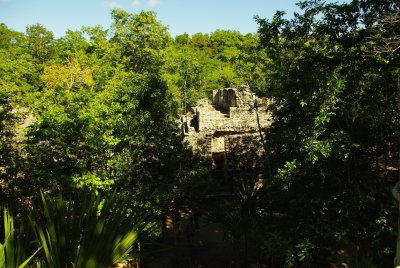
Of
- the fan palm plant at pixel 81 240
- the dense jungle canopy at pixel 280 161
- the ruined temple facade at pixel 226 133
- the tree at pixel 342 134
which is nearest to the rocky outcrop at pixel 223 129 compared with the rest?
the ruined temple facade at pixel 226 133

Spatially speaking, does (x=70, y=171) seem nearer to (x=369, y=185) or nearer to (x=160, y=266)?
(x=160, y=266)

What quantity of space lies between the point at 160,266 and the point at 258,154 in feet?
29.0

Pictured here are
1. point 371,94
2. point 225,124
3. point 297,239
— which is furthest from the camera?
point 225,124

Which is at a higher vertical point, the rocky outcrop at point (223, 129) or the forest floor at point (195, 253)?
the rocky outcrop at point (223, 129)

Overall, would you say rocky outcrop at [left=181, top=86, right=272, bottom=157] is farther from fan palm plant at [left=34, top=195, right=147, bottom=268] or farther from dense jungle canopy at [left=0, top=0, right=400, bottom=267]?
fan palm plant at [left=34, top=195, right=147, bottom=268]

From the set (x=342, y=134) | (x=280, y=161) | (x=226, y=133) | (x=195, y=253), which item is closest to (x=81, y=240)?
(x=342, y=134)

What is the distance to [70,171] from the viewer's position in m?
8.77

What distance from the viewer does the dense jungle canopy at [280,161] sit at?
3.31m

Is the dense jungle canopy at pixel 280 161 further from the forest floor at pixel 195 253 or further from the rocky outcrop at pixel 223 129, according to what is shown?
the rocky outcrop at pixel 223 129

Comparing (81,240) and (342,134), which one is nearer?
(81,240)

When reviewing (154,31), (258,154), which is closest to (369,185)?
(258,154)

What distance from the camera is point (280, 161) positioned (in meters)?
11.2

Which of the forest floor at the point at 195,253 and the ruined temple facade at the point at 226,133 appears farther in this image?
the ruined temple facade at the point at 226,133

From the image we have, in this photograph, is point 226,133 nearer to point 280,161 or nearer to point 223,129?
point 223,129
